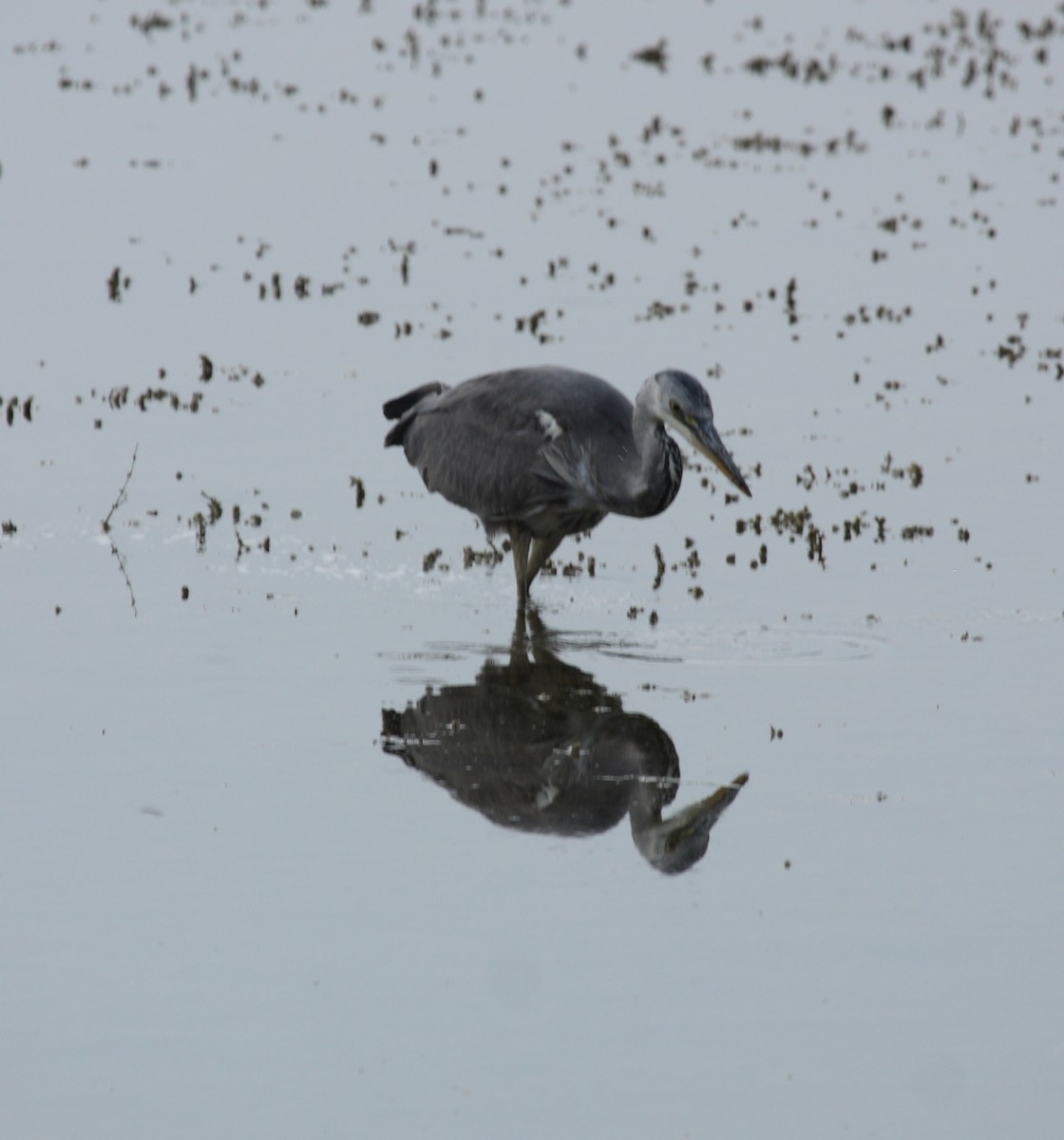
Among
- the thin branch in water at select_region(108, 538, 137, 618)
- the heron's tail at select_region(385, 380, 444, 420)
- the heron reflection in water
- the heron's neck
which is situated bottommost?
the heron reflection in water

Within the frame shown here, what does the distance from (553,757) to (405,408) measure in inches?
193

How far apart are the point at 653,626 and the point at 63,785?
394 centimetres

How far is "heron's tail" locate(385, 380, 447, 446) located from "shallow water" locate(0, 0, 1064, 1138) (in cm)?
66

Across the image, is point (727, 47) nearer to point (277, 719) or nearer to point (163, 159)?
point (163, 159)

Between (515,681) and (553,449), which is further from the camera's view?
(553,449)

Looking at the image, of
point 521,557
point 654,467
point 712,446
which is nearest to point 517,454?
point 521,557

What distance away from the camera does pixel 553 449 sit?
36.5ft

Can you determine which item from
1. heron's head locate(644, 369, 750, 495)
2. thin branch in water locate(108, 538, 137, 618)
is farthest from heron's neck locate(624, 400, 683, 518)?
thin branch in water locate(108, 538, 137, 618)

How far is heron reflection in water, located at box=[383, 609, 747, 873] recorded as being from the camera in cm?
812

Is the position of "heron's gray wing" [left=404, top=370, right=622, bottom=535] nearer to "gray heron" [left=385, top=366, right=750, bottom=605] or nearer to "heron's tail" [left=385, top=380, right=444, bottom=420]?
"gray heron" [left=385, top=366, right=750, bottom=605]

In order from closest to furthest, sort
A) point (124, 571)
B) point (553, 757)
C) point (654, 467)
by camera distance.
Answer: point (553, 757) → point (654, 467) → point (124, 571)

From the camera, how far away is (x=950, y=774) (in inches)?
349

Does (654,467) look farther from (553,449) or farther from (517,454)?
(517,454)

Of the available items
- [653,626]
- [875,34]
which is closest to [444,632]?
[653,626]
